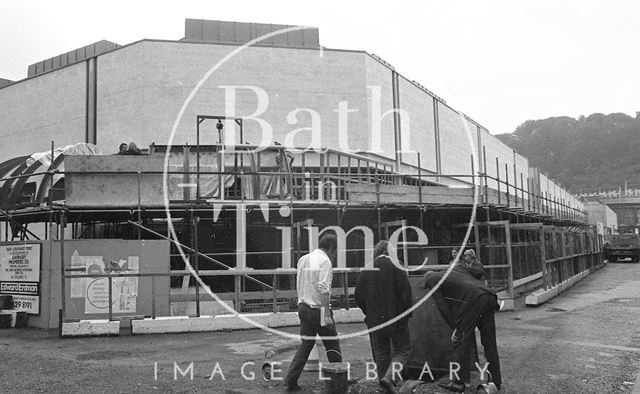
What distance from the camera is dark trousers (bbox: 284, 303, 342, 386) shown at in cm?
643

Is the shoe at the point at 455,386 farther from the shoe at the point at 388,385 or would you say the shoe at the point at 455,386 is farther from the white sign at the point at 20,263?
the white sign at the point at 20,263

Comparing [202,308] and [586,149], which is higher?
[586,149]

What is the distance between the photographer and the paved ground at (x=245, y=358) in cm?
682

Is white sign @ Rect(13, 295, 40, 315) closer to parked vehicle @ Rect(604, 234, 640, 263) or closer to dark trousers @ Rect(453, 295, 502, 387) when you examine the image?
dark trousers @ Rect(453, 295, 502, 387)

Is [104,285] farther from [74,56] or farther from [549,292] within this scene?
[74,56]

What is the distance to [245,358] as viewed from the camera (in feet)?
28.1

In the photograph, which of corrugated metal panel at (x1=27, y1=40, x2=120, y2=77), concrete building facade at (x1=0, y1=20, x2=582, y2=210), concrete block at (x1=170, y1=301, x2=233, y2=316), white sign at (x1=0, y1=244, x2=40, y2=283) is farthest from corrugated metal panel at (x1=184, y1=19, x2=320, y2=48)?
concrete block at (x1=170, y1=301, x2=233, y2=316)

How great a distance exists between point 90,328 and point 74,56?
27.1m

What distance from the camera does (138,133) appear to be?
23.9m

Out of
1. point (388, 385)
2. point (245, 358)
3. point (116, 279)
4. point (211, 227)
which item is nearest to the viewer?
point (388, 385)

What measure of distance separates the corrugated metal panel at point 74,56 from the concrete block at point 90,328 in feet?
77.5

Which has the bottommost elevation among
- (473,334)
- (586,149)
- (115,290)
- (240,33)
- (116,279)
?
(473,334)

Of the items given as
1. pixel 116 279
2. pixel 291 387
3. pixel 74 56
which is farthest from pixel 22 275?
pixel 74 56

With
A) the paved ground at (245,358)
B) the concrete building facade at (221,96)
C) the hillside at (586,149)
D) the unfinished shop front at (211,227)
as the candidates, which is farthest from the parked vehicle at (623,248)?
the hillside at (586,149)
